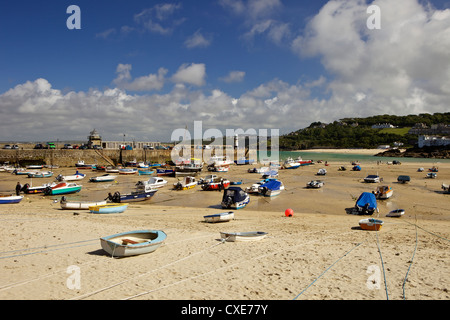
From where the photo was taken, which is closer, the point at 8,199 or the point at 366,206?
the point at 366,206

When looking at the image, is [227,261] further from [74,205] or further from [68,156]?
[68,156]

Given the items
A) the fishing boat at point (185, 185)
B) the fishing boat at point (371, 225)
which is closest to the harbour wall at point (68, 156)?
the fishing boat at point (185, 185)

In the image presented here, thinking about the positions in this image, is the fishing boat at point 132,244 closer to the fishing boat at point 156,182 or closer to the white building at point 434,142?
the fishing boat at point 156,182

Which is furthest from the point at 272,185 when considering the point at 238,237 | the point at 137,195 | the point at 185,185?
the point at 238,237

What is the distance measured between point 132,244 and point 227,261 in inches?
143

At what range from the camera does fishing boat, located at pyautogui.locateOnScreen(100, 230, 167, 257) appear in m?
10.3

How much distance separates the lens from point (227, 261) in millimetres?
10156

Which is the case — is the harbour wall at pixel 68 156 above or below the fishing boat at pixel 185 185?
above

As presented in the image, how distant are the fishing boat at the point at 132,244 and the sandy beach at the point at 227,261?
0.26 metres

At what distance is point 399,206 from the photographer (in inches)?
952

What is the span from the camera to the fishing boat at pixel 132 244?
405 inches

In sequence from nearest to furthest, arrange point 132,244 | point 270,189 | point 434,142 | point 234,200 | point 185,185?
point 132,244
point 234,200
point 270,189
point 185,185
point 434,142

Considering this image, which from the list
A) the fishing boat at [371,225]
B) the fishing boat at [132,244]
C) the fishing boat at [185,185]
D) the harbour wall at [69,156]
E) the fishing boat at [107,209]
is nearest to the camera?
the fishing boat at [132,244]

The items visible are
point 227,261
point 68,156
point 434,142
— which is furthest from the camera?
point 434,142
